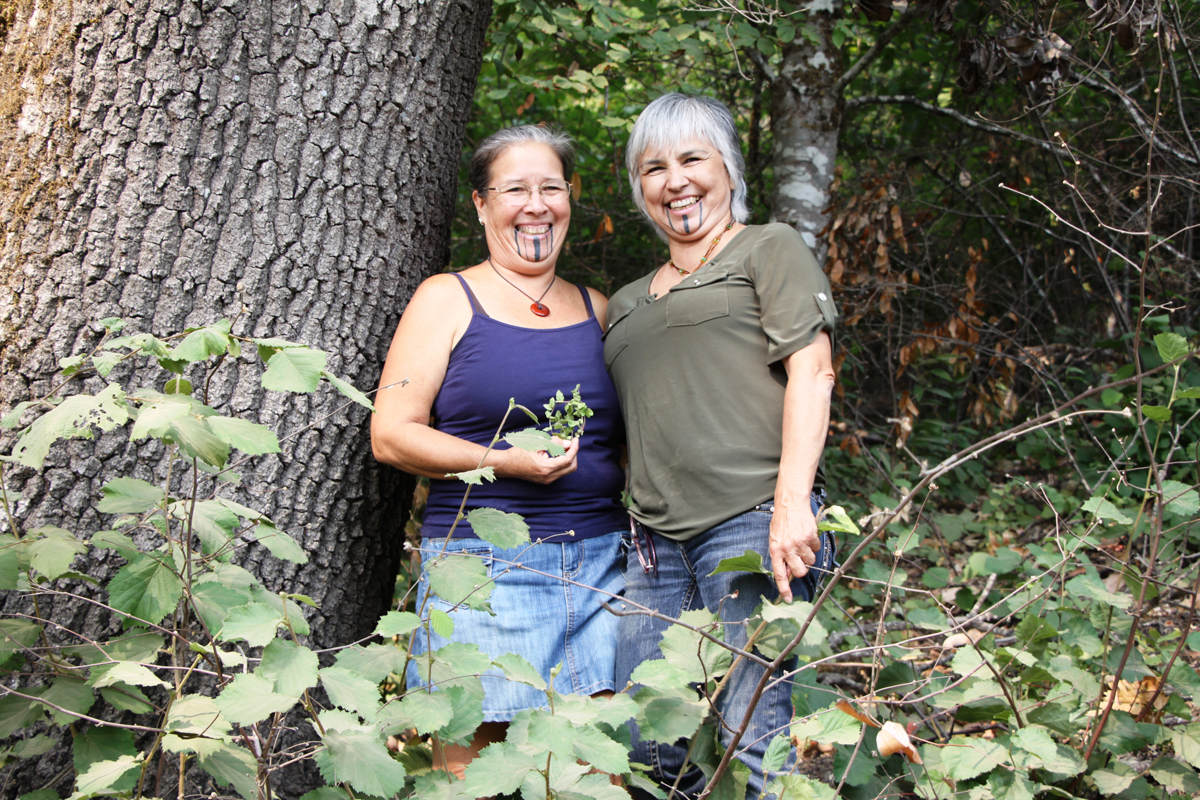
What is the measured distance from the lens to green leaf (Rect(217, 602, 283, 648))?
118 cm

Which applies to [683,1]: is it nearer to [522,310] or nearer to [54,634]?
[522,310]

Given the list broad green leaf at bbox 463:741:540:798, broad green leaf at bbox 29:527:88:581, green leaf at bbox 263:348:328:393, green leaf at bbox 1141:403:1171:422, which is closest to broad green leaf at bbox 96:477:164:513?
broad green leaf at bbox 29:527:88:581

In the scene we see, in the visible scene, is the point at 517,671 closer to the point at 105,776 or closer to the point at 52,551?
the point at 105,776

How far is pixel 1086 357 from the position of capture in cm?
508

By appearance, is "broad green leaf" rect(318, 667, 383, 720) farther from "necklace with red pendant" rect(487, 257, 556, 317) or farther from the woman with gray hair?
"necklace with red pendant" rect(487, 257, 556, 317)

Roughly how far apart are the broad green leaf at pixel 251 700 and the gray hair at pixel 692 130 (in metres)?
1.63

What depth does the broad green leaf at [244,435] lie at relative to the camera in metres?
1.25

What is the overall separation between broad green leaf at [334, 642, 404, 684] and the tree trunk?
288 cm

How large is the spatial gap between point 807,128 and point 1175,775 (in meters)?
2.80

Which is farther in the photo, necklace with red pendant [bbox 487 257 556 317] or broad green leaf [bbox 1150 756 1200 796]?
necklace with red pendant [bbox 487 257 556 317]

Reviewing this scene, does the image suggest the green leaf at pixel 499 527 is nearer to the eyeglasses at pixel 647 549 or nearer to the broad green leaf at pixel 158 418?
the broad green leaf at pixel 158 418

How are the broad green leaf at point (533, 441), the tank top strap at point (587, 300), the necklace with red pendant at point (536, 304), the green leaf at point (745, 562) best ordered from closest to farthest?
the broad green leaf at point (533, 441)
the green leaf at point (745, 562)
the necklace with red pendant at point (536, 304)
the tank top strap at point (587, 300)

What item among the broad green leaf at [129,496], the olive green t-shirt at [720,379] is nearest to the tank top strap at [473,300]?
the olive green t-shirt at [720,379]

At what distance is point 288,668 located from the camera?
1.21 metres
